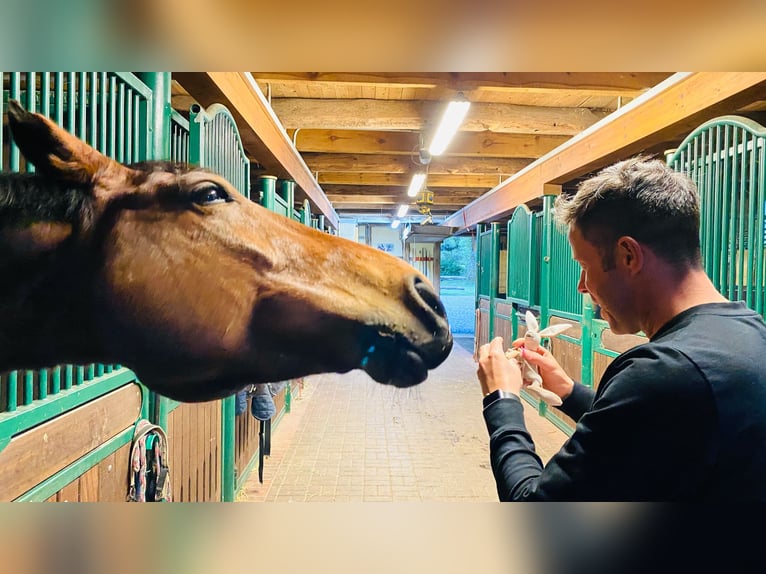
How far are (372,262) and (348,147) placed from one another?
90.0 inches

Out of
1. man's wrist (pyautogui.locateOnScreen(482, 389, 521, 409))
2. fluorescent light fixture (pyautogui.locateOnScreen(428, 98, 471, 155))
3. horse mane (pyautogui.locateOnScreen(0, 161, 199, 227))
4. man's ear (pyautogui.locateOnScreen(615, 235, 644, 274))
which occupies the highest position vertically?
fluorescent light fixture (pyautogui.locateOnScreen(428, 98, 471, 155))

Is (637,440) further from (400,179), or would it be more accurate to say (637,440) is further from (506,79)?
(400,179)

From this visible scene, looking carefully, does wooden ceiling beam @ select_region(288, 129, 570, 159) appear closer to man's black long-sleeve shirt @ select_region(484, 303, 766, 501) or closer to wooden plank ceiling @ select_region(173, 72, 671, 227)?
wooden plank ceiling @ select_region(173, 72, 671, 227)

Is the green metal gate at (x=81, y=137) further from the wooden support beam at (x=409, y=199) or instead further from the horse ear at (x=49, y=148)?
the wooden support beam at (x=409, y=199)

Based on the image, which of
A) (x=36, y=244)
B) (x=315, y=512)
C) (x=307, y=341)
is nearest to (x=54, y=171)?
(x=36, y=244)

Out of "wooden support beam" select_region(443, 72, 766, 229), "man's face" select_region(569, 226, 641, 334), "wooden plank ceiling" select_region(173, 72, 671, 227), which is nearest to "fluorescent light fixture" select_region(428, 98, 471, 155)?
"wooden plank ceiling" select_region(173, 72, 671, 227)

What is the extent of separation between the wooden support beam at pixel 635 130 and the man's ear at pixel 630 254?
1.67 feet

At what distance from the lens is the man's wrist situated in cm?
79

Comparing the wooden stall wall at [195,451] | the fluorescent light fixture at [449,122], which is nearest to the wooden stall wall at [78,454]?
the wooden stall wall at [195,451]

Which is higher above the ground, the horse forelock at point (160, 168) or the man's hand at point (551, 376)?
the horse forelock at point (160, 168)

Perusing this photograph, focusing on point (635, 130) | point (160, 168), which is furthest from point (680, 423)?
point (635, 130)

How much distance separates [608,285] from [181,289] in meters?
0.77

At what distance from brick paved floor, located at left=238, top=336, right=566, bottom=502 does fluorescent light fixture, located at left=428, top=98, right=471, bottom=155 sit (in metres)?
1.38

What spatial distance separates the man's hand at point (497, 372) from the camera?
0.81 meters
